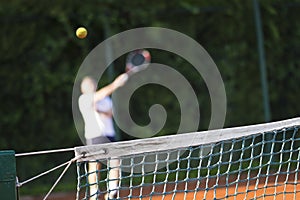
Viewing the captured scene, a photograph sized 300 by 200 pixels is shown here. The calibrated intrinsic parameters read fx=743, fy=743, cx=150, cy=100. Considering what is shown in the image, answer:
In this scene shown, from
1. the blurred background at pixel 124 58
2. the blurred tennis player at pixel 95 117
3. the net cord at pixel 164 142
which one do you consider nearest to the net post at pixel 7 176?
the net cord at pixel 164 142

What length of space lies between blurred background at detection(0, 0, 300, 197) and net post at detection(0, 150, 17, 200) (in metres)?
5.70

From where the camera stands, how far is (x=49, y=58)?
9820 millimetres

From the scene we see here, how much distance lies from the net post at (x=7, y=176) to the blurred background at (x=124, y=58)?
570cm

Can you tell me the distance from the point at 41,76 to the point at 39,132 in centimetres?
75

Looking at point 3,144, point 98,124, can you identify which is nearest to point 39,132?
point 3,144

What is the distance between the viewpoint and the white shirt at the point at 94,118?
6836mm

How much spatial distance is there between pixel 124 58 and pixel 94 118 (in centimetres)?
340

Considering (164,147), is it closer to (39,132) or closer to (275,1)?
(39,132)

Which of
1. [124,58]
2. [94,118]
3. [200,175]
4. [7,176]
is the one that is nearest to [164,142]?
[7,176]

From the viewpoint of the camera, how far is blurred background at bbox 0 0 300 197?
966 centimetres

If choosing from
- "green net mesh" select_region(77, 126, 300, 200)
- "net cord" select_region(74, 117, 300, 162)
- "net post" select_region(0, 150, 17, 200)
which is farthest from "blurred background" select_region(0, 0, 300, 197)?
"net post" select_region(0, 150, 17, 200)

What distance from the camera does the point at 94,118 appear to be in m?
6.84

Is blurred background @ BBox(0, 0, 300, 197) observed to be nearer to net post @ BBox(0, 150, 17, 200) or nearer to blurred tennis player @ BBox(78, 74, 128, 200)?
blurred tennis player @ BBox(78, 74, 128, 200)

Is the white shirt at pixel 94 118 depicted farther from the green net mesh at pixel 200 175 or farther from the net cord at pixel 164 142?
the net cord at pixel 164 142
